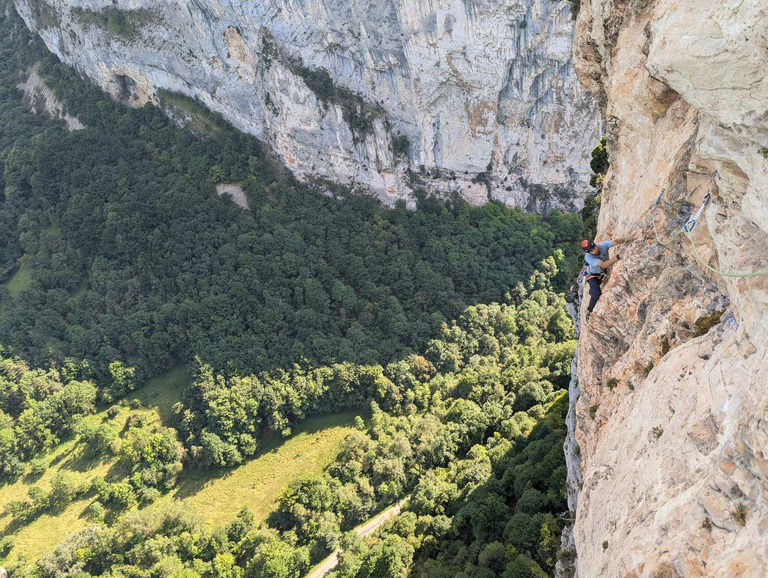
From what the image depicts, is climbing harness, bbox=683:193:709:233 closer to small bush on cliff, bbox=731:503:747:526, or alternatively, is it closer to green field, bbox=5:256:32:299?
small bush on cliff, bbox=731:503:747:526

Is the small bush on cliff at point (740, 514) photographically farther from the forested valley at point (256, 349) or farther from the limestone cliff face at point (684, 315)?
the forested valley at point (256, 349)

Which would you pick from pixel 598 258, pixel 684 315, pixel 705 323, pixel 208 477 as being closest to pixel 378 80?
pixel 208 477

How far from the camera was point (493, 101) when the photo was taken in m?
50.2

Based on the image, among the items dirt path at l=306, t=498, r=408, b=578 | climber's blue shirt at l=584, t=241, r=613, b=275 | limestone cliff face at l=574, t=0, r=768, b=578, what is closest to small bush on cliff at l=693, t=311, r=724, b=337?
limestone cliff face at l=574, t=0, r=768, b=578

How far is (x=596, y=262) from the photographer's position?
46.2 feet

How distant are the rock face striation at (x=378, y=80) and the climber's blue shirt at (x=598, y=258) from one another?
3665cm

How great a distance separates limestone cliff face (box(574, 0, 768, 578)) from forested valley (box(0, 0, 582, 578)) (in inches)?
563

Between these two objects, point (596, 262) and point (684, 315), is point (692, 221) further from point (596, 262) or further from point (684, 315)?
point (596, 262)

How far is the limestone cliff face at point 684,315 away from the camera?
720 centimetres

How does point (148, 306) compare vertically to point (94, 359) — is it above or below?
above

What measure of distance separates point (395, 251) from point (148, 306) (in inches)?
1023

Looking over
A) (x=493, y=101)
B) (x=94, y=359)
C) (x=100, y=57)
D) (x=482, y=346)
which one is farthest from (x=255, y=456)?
(x=100, y=57)

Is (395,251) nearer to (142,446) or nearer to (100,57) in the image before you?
(142,446)

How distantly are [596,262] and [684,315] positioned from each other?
3965mm
